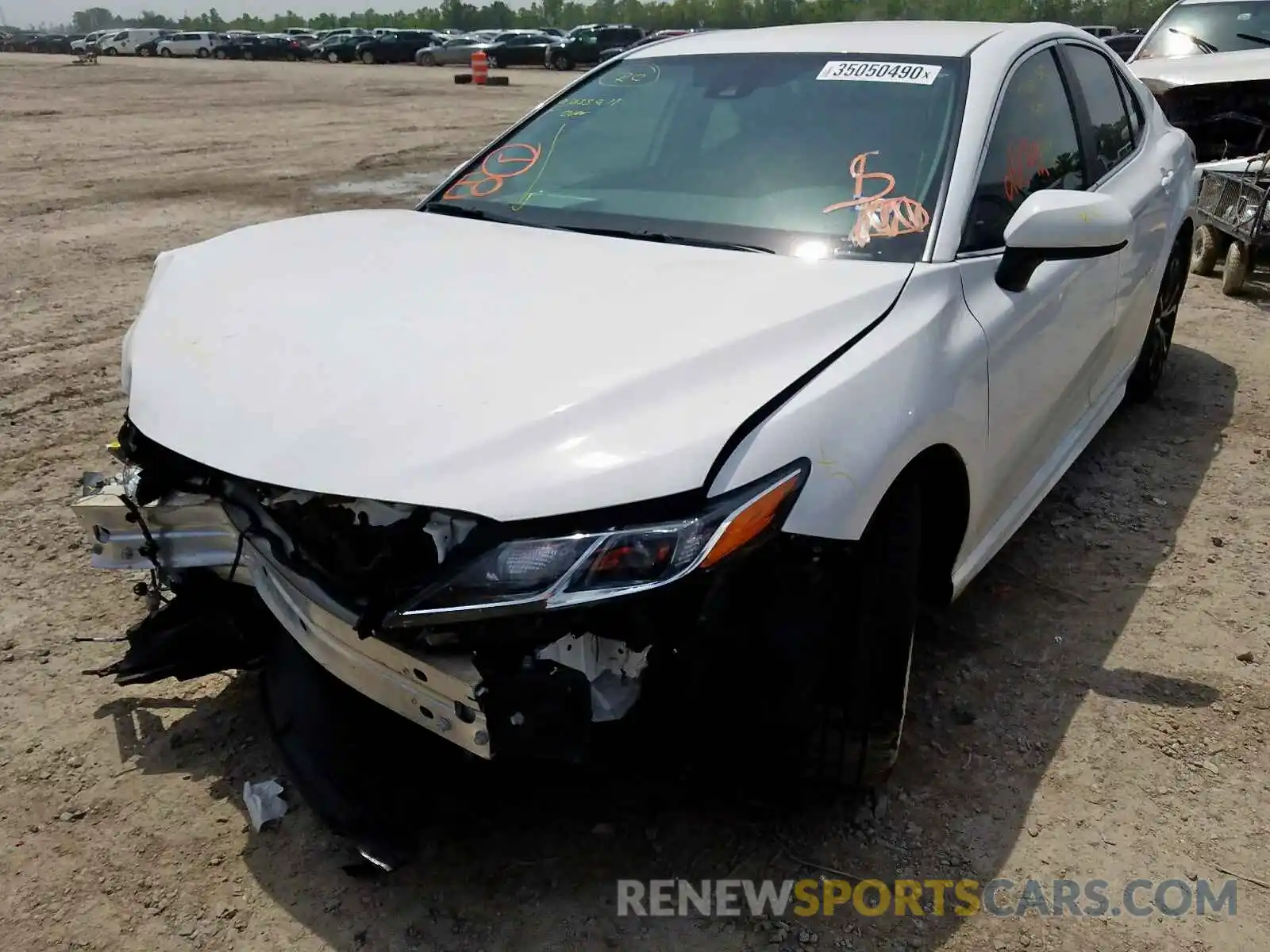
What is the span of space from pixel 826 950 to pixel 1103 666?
132 centimetres

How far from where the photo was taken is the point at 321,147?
523 inches

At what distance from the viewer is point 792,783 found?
218 centimetres

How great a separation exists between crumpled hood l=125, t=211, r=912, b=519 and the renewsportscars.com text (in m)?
0.93

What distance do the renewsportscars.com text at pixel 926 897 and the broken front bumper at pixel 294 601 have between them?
608mm

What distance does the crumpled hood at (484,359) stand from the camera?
5.75 feet

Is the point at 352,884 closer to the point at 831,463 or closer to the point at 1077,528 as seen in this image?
the point at 831,463

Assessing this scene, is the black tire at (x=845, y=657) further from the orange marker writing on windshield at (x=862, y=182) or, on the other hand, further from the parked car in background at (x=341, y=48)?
the parked car in background at (x=341, y=48)

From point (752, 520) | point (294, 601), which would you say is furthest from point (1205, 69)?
point (294, 601)

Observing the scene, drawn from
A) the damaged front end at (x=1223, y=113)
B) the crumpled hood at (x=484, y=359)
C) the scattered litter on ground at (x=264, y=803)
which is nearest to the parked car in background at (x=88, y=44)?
the damaged front end at (x=1223, y=113)

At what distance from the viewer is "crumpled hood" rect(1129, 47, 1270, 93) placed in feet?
24.7

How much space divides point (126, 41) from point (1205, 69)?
56466mm

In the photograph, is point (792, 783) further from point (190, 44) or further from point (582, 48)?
point (190, 44)

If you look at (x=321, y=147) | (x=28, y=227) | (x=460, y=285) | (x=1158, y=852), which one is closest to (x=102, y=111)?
(x=321, y=147)

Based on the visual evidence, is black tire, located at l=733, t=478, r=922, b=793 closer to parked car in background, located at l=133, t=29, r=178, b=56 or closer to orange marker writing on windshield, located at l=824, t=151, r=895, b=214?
orange marker writing on windshield, located at l=824, t=151, r=895, b=214
